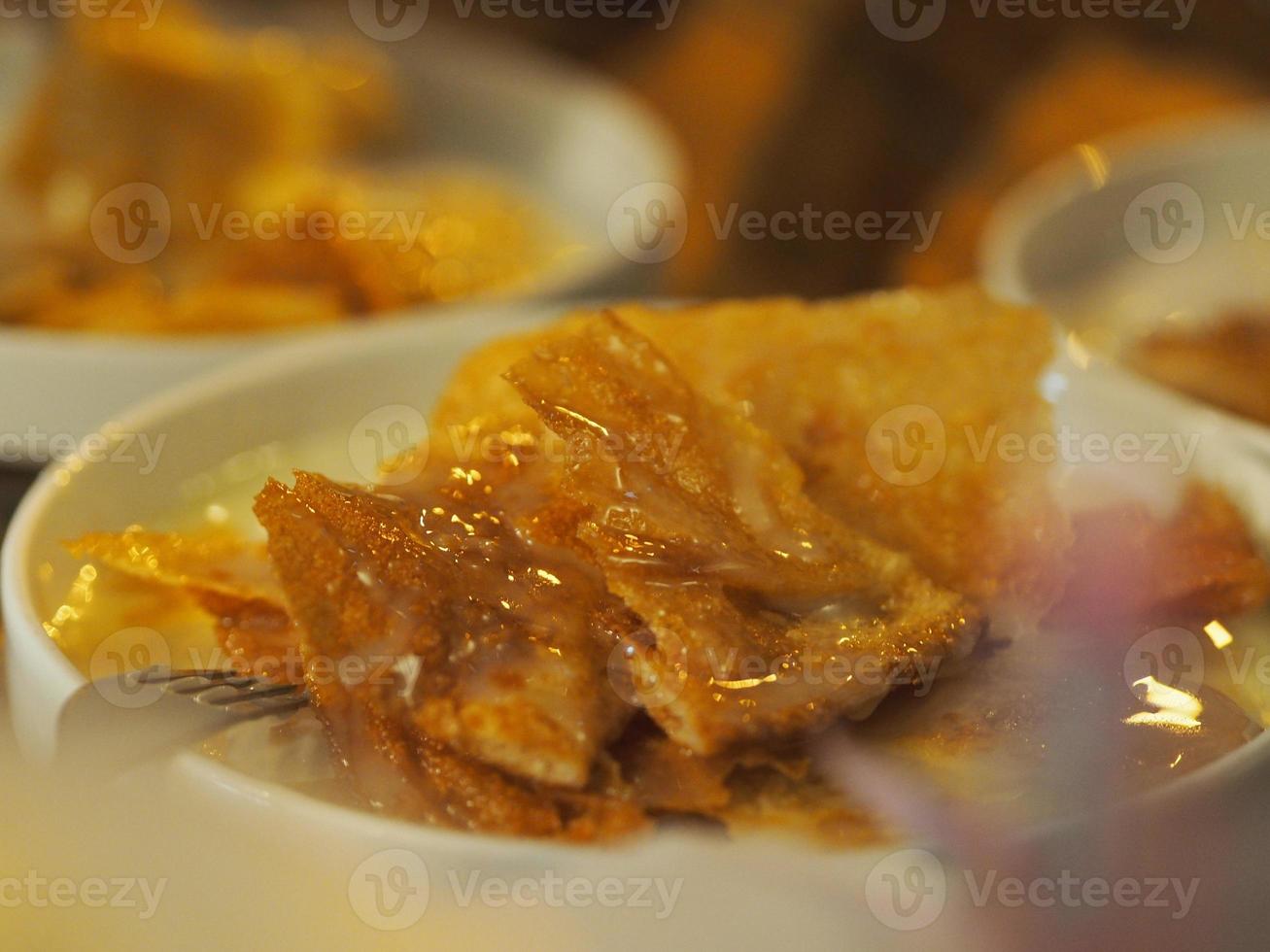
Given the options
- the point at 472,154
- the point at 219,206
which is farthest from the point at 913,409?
the point at 472,154

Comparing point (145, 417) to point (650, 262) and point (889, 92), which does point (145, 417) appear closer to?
point (650, 262)

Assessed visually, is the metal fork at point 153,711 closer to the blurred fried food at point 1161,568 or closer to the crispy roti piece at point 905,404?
the crispy roti piece at point 905,404

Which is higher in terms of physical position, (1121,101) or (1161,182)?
(1121,101)

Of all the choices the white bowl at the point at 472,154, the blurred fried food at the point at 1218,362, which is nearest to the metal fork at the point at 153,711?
the white bowl at the point at 472,154

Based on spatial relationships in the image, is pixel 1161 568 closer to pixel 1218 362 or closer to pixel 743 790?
pixel 743 790

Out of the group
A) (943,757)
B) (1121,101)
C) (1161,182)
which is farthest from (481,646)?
(1121,101)
